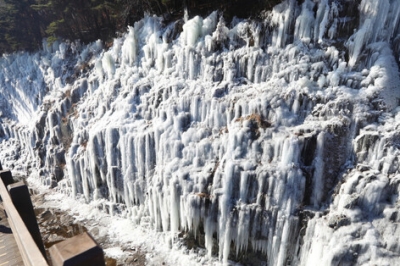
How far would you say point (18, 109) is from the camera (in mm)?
20750

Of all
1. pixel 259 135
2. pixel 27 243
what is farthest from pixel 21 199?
pixel 259 135

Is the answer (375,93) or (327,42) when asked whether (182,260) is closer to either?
(375,93)

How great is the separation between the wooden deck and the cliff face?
5.75 m

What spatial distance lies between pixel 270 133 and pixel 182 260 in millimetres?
5958

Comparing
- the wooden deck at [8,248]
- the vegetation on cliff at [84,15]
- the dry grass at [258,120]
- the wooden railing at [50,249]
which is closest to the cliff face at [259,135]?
the dry grass at [258,120]

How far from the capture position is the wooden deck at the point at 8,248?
13.5ft

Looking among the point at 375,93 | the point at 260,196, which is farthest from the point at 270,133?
the point at 375,93

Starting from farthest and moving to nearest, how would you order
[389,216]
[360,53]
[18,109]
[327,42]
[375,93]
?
1. [18,109]
2. [327,42]
3. [360,53]
4. [375,93]
5. [389,216]

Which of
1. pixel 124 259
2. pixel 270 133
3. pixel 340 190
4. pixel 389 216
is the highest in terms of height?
pixel 270 133

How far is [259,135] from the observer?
30.2 ft

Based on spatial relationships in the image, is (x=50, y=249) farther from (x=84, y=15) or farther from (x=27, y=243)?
(x=84, y=15)

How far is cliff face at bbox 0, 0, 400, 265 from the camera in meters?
7.41

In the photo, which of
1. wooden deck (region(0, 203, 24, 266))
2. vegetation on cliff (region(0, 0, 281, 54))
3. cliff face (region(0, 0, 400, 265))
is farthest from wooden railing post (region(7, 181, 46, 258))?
vegetation on cliff (region(0, 0, 281, 54))

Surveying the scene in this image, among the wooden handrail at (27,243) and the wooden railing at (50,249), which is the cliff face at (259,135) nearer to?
the wooden railing at (50,249)
